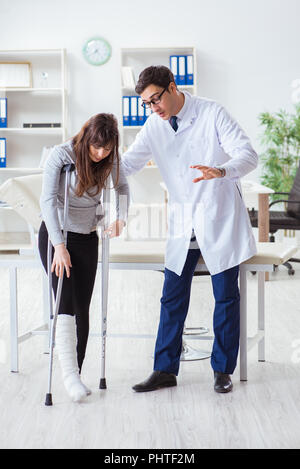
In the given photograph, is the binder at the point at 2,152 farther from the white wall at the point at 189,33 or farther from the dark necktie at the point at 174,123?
the dark necktie at the point at 174,123

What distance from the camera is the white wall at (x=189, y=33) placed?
6504 millimetres

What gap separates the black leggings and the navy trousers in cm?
31

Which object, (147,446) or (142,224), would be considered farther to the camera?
(142,224)

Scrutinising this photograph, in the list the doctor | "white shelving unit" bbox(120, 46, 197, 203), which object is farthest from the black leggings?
"white shelving unit" bbox(120, 46, 197, 203)

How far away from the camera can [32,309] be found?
421 centimetres

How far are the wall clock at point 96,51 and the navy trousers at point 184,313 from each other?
14.2 ft

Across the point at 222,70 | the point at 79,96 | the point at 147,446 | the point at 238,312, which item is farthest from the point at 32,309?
the point at 222,70

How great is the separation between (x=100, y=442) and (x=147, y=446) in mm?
156

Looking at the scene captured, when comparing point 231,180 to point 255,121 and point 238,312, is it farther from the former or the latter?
point 255,121

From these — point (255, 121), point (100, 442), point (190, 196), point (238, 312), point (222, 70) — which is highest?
point (222, 70)

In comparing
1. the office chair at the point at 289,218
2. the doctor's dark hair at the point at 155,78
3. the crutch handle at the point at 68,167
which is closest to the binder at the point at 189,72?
the office chair at the point at 289,218

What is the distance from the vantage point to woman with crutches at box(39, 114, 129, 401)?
2443 mm

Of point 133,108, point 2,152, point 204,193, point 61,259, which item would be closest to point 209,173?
point 204,193

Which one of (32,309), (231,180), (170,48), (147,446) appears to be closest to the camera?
(147,446)
